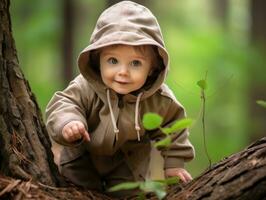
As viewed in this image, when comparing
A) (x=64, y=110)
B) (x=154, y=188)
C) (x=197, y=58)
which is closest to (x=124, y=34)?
(x=64, y=110)

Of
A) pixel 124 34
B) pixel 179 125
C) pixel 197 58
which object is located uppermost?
pixel 124 34

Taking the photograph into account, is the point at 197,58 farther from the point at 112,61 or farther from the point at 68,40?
the point at 112,61

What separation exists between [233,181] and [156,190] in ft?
0.98

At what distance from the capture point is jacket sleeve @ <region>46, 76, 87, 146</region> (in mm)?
2916

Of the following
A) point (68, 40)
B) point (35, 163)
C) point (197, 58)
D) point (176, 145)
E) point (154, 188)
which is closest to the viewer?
point (154, 188)

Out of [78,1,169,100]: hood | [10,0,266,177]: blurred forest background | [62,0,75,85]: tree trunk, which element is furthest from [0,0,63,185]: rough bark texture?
[62,0,75,85]: tree trunk

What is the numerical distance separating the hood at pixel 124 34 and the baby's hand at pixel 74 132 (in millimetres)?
332

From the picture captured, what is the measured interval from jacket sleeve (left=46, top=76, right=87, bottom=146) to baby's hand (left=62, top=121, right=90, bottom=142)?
0.05 metres

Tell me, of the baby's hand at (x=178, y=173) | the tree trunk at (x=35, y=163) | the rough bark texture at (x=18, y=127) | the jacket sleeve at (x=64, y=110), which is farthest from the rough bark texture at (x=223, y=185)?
the baby's hand at (x=178, y=173)

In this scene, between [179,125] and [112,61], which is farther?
[112,61]

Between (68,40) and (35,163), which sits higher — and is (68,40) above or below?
below

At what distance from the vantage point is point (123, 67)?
2.95 meters

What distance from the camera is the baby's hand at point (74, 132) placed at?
9.21 feet

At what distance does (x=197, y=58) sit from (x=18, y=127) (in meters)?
10.2
